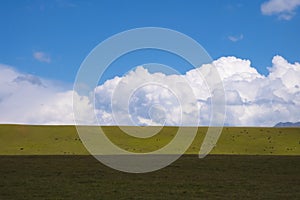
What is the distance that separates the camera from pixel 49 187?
31422 mm

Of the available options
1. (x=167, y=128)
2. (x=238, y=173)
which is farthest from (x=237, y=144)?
(x=238, y=173)

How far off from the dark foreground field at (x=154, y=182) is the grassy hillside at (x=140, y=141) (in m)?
28.6

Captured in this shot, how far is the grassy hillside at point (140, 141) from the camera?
77.2 m

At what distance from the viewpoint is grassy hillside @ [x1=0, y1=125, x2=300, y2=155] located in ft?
253

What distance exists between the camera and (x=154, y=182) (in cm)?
3500

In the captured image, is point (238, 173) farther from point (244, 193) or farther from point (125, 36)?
point (125, 36)

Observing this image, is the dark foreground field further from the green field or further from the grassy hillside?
the grassy hillside

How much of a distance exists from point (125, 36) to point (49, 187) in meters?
11.5

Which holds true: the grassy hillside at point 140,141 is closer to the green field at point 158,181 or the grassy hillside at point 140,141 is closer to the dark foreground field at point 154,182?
the green field at point 158,181

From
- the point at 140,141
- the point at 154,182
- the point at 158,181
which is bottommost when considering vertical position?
the point at 154,182

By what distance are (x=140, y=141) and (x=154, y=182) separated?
173ft

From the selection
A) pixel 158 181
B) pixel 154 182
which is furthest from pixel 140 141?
pixel 154 182

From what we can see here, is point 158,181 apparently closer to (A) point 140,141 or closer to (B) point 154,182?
(B) point 154,182

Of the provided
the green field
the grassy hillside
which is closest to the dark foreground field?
the green field
